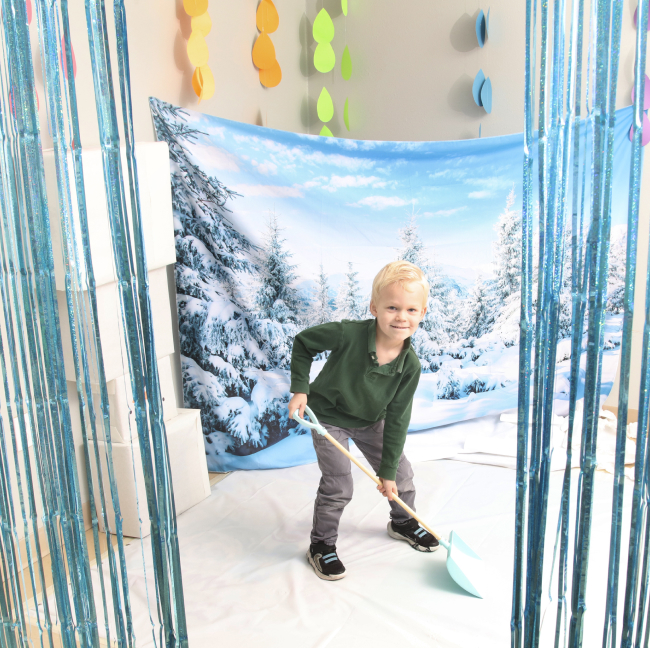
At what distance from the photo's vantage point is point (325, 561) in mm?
1786

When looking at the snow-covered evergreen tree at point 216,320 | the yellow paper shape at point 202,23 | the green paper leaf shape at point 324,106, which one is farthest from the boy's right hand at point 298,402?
the green paper leaf shape at point 324,106

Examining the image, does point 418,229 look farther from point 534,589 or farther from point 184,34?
point 534,589

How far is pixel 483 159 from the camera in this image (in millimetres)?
2637

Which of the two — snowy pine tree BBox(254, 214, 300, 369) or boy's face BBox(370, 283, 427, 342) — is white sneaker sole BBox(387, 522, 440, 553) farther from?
snowy pine tree BBox(254, 214, 300, 369)

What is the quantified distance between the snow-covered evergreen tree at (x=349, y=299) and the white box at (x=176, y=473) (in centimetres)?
72

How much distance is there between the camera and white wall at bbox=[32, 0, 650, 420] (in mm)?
2559

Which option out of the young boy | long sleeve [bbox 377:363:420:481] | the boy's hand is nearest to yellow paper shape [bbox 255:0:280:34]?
the young boy

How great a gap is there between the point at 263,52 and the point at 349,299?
1.12m

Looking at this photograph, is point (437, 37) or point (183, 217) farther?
point (437, 37)

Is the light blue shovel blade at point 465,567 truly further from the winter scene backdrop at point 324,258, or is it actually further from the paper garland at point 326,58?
the paper garland at point 326,58

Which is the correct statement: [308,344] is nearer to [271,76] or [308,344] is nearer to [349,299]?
[349,299]

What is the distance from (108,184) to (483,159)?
2.05 m

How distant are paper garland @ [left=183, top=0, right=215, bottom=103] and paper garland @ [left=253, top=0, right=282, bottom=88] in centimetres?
39

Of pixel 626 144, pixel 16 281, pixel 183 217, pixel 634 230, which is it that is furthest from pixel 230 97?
pixel 634 230
